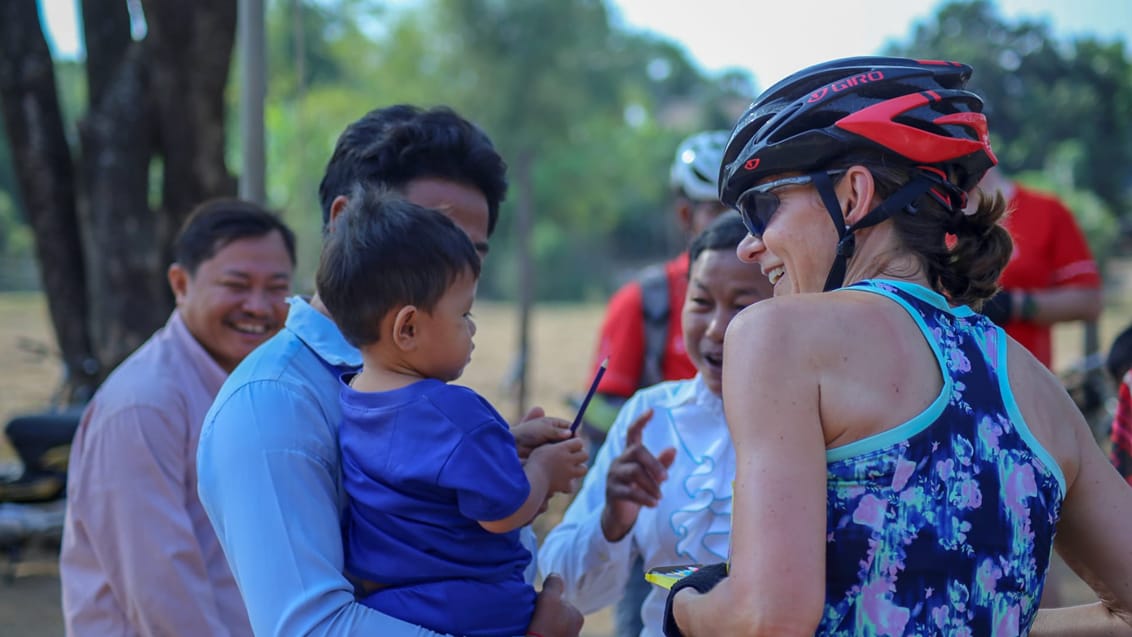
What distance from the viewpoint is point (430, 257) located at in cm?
198

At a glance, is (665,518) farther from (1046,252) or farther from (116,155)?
(116,155)

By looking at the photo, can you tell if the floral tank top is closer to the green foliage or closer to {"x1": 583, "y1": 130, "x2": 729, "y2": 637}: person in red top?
{"x1": 583, "y1": 130, "x2": 729, "y2": 637}: person in red top

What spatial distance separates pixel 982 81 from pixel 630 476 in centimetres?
5597

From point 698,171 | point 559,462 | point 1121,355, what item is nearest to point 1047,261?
point 1121,355

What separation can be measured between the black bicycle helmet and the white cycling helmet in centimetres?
260

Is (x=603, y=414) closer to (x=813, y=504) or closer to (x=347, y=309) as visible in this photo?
(x=347, y=309)

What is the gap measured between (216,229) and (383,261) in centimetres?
160

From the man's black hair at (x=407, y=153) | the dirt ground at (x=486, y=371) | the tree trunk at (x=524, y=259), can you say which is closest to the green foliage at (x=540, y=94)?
the dirt ground at (x=486, y=371)

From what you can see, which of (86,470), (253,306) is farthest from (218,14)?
(86,470)

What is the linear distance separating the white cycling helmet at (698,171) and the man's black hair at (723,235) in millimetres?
1427

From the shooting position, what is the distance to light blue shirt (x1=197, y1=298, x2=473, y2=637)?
70.8 inches

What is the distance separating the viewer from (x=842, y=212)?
1.64 m

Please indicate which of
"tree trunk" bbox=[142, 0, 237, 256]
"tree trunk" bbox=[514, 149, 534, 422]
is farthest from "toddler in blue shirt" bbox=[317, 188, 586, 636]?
"tree trunk" bbox=[514, 149, 534, 422]

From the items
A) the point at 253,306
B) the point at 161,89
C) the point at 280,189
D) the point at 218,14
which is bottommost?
the point at 280,189
